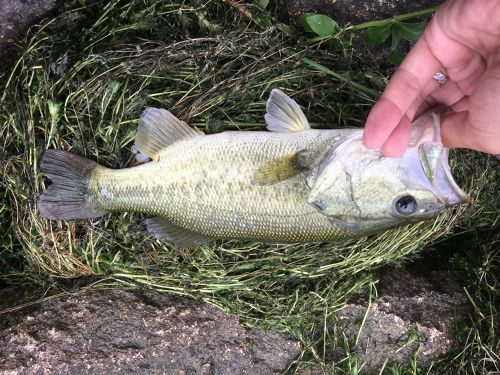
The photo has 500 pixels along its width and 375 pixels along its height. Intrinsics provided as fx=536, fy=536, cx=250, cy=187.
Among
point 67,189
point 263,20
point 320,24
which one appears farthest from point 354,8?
point 67,189

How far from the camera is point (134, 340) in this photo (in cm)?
384

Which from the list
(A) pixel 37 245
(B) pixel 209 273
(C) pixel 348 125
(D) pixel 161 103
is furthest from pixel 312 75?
(A) pixel 37 245

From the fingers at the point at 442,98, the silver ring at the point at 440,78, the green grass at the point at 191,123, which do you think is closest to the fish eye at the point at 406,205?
the fingers at the point at 442,98

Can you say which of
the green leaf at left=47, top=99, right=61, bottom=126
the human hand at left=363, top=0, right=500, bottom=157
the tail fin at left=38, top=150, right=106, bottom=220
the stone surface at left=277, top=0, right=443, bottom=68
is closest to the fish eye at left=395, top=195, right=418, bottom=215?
the human hand at left=363, top=0, right=500, bottom=157

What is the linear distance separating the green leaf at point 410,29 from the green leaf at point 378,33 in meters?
0.06

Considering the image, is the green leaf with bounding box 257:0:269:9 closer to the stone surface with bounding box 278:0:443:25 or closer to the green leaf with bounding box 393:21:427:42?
the stone surface with bounding box 278:0:443:25

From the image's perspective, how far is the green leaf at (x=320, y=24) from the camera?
3.66m

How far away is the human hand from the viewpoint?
2771mm

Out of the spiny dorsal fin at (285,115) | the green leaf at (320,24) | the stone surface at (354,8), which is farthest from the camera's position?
the stone surface at (354,8)

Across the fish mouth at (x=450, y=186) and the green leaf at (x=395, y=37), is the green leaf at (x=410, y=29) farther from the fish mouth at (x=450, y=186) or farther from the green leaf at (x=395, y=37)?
the fish mouth at (x=450, y=186)

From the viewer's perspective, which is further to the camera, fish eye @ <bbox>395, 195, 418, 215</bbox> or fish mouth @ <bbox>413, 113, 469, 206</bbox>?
fish eye @ <bbox>395, 195, 418, 215</bbox>

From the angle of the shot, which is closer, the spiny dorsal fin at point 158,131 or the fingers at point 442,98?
the fingers at point 442,98

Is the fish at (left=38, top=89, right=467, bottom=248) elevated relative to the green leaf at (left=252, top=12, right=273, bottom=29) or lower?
lower

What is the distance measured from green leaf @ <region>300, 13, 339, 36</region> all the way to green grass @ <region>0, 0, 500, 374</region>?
0.15m
